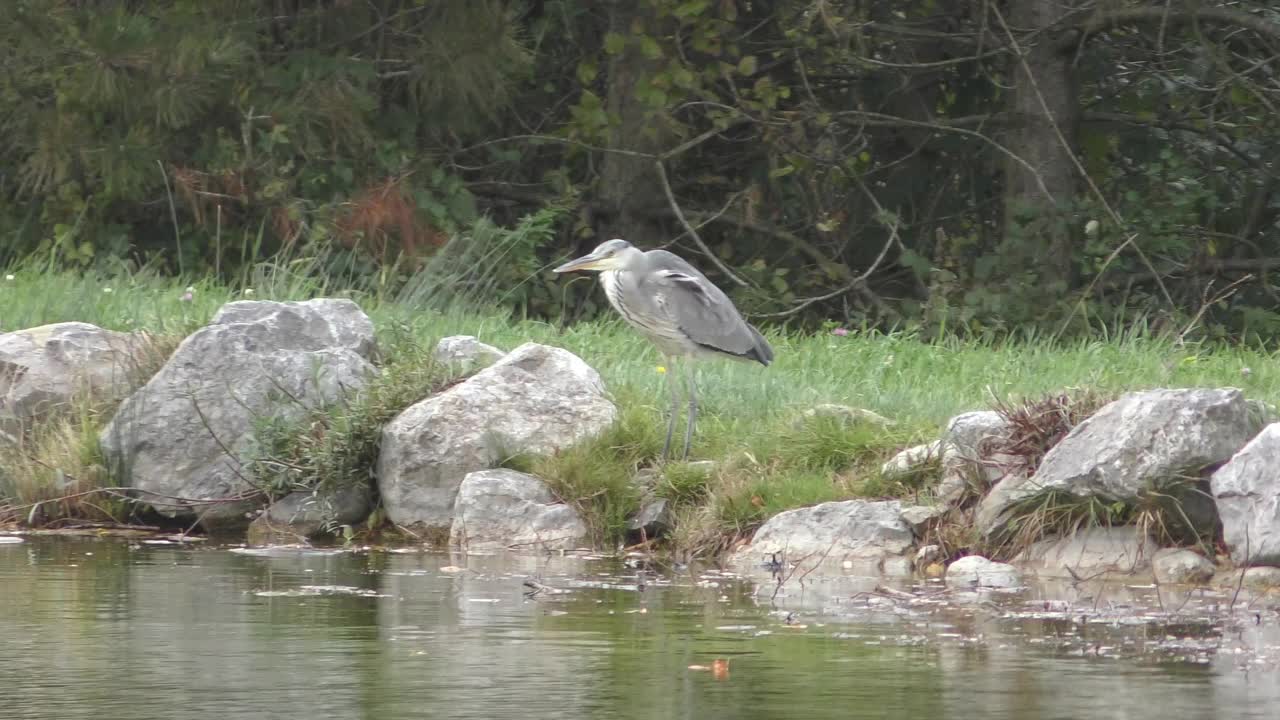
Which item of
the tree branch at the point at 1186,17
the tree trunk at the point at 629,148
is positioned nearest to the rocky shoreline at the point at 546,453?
the tree trunk at the point at 629,148

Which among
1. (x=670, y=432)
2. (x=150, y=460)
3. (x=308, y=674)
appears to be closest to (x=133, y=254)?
(x=150, y=460)

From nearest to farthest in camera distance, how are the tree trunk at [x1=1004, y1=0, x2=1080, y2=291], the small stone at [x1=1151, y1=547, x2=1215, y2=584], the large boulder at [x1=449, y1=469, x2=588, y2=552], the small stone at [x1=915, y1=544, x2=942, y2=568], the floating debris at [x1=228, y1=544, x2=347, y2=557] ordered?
the small stone at [x1=1151, y1=547, x2=1215, y2=584]
the small stone at [x1=915, y1=544, x2=942, y2=568]
the floating debris at [x1=228, y1=544, x2=347, y2=557]
the large boulder at [x1=449, y1=469, x2=588, y2=552]
the tree trunk at [x1=1004, y1=0, x2=1080, y2=291]

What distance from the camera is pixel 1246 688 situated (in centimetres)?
539

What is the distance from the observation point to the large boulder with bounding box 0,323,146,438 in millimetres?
9992

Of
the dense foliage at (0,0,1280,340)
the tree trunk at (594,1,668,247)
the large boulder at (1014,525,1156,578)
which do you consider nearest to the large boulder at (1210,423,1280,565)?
the large boulder at (1014,525,1156,578)

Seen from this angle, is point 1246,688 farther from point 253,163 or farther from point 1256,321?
point 253,163

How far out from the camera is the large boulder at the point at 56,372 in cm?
999

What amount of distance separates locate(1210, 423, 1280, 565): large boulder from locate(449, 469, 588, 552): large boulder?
2.72 m

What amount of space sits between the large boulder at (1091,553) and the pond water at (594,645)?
0.73 feet

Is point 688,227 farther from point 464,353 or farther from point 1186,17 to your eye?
point 464,353

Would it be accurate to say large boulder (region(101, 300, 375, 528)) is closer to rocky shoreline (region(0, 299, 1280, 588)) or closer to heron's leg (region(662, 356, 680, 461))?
rocky shoreline (region(0, 299, 1280, 588))

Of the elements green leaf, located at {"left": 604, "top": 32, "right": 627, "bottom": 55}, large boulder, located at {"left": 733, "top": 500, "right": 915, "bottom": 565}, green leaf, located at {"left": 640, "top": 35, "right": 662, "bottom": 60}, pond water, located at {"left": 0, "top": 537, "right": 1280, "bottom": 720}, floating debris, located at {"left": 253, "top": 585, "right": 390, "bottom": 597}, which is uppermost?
green leaf, located at {"left": 604, "top": 32, "right": 627, "bottom": 55}

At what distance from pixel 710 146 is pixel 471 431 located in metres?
7.85

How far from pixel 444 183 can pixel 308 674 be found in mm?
9938
